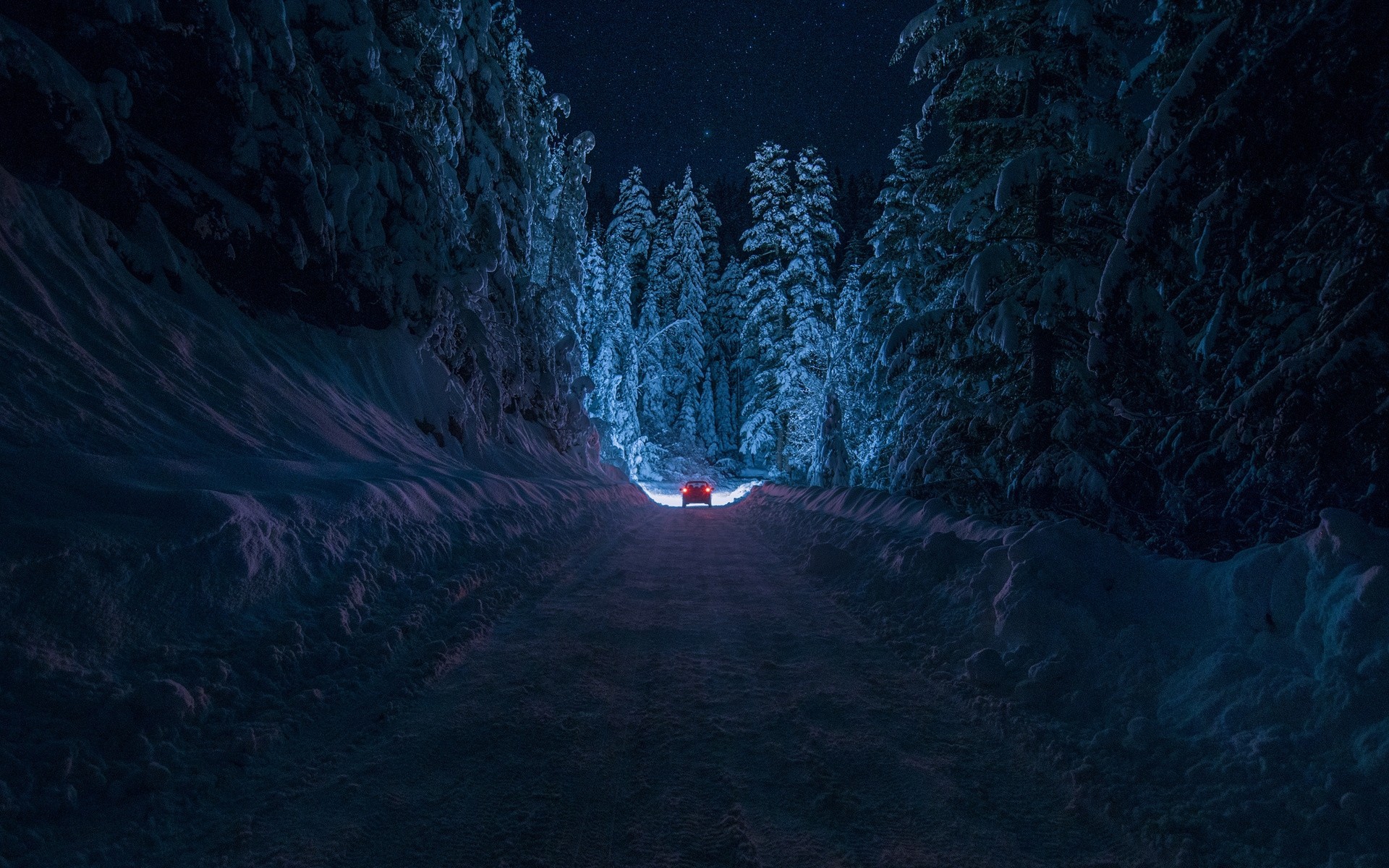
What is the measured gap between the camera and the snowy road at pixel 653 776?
104 inches

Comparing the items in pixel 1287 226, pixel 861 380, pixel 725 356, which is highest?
pixel 725 356

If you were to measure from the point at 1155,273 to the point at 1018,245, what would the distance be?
1.82 m

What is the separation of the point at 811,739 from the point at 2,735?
389 cm

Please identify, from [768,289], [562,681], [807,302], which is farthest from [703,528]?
[768,289]

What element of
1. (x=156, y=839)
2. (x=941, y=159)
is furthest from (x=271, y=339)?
(x=941, y=159)

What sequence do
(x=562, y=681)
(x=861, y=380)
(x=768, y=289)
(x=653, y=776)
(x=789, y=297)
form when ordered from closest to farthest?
(x=653, y=776), (x=562, y=681), (x=861, y=380), (x=789, y=297), (x=768, y=289)

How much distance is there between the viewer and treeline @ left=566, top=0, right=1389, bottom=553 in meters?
4.57

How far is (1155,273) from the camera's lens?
327 inches

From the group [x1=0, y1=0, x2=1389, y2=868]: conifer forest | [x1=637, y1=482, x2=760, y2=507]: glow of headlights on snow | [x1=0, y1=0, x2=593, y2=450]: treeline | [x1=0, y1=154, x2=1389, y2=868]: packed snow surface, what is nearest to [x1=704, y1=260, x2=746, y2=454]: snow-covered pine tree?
[x1=637, y1=482, x2=760, y2=507]: glow of headlights on snow

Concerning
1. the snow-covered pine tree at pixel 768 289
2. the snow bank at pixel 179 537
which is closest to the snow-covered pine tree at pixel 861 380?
the snow-covered pine tree at pixel 768 289

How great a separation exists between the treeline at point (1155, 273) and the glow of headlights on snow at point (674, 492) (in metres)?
18.1

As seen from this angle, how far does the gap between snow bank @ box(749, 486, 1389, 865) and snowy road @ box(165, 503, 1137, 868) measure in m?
0.45

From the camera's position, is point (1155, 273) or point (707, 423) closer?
point (1155, 273)

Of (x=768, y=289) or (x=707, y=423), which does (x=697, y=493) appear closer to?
(x=768, y=289)
